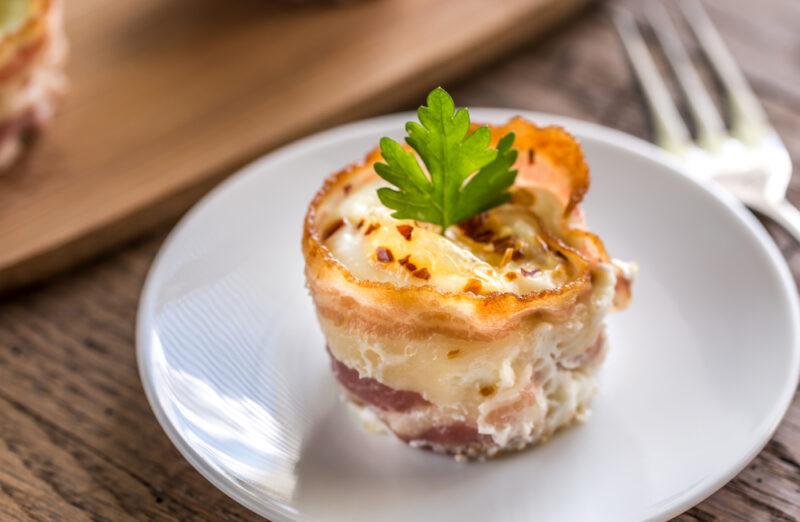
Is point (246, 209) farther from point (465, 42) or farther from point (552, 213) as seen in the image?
point (465, 42)

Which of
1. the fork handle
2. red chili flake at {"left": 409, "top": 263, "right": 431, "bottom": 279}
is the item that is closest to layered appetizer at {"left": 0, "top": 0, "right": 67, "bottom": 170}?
red chili flake at {"left": 409, "top": 263, "right": 431, "bottom": 279}

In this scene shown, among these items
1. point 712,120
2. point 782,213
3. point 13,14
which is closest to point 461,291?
point 782,213

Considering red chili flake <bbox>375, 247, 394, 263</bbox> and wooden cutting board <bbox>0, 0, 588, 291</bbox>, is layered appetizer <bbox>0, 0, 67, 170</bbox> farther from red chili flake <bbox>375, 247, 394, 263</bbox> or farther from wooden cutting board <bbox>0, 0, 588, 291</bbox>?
red chili flake <bbox>375, 247, 394, 263</bbox>

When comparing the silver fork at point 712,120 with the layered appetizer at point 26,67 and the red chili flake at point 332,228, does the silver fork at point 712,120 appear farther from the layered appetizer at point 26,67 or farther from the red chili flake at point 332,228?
the layered appetizer at point 26,67

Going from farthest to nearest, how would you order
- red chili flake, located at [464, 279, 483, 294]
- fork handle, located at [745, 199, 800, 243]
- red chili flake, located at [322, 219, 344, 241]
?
1. fork handle, located at [745, 199, 800, 243]
2. red chili flake, located at [322, 219, 344, 241]
3. red chili flake, located at [464, 279, 483, 294]

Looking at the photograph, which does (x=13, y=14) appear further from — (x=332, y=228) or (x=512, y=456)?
(x=512, y=456)

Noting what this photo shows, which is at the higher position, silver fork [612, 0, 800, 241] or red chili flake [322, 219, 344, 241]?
red chili flake [322, 219, 344, 241]
